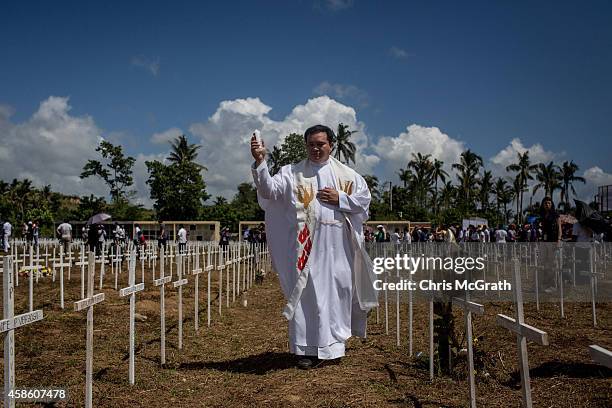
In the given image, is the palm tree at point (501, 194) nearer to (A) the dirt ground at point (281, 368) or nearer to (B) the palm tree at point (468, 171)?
(B) the palm tree at point (468, 171)

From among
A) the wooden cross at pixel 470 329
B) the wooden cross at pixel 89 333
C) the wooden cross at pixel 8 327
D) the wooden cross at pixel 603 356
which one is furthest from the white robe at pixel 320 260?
the wooden cross at pixel 603 356

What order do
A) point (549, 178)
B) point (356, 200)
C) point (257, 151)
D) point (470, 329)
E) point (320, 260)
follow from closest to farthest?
point (470, 329) < point (257, 151) < point (320, 260) < point (356, 200) < point (549, 178)

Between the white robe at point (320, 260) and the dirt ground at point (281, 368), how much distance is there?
34 cm

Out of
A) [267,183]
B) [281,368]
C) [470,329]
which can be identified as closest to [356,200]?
[267,183]

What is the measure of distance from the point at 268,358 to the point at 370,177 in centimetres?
5585

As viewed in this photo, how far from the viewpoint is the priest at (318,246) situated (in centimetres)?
567

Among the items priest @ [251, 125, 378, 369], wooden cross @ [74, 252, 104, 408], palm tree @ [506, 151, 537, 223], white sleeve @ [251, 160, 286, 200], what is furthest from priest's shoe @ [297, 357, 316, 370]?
palm tree @ [506, 151, 537, 223]

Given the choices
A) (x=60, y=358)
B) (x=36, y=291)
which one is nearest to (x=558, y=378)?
(x=60, y=358)

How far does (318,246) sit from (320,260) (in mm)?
152

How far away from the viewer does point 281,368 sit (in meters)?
5.82

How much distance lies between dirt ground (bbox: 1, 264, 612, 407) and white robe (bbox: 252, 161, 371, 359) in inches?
13.3

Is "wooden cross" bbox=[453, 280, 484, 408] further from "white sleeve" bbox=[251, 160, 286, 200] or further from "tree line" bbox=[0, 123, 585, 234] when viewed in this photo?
"tree line" bbox=[0, 123, 585, 234]

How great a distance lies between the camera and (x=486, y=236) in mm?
24281

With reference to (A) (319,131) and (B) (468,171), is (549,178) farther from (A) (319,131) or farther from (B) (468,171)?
(A) (319,131)
